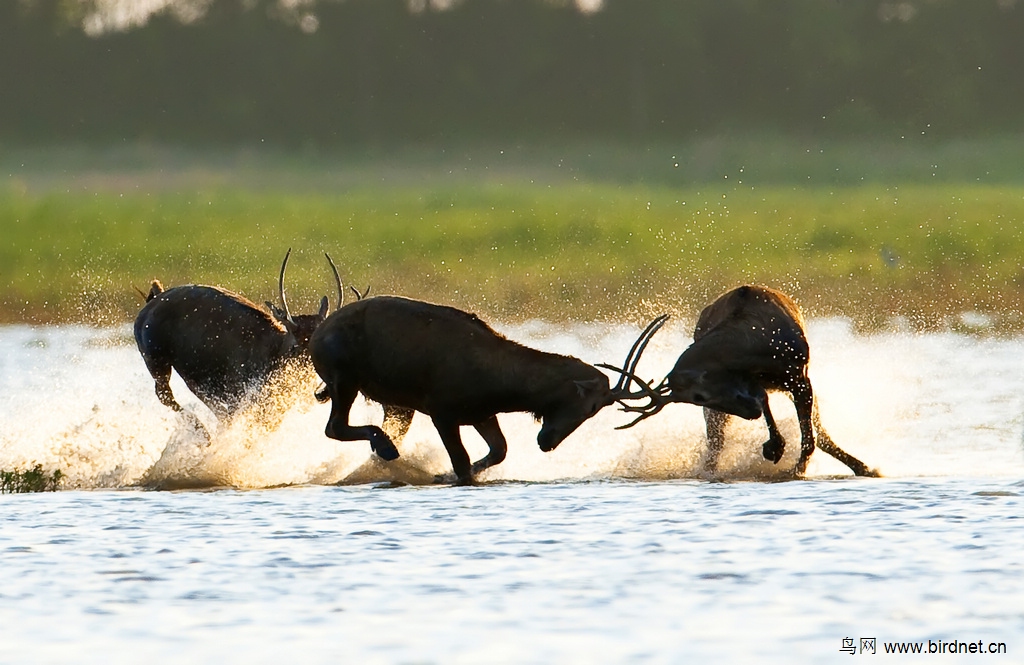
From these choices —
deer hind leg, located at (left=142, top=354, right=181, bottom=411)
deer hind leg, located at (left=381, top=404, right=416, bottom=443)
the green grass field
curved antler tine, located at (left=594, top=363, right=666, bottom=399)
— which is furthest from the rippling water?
the green grass field

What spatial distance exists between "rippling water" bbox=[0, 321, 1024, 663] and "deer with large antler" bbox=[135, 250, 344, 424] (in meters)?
0.40

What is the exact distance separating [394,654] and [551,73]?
5656 cm

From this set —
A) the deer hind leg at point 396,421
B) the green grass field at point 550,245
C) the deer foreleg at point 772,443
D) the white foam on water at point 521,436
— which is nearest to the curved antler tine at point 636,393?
the deer foreleg at point 772,443

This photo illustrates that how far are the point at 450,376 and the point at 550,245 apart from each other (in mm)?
19945

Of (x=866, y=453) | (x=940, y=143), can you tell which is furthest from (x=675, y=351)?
(x=940, y=143)

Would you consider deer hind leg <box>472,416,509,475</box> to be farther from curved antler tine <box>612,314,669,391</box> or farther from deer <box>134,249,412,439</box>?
deer <box>134,249,412,439</box>

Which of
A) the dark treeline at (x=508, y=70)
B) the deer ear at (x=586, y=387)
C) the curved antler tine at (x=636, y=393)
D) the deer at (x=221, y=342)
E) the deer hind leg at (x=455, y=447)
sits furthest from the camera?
the dark treeline at (x=508, y=70)

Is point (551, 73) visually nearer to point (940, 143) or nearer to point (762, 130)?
point (762, 130)

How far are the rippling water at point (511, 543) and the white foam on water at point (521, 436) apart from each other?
0.11ft

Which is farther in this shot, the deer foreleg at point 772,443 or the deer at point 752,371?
the deer foreleg at point 772,443

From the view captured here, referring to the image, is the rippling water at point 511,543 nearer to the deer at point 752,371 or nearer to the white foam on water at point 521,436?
the white foam on water at point 521,436

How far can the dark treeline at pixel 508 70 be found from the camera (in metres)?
58.9

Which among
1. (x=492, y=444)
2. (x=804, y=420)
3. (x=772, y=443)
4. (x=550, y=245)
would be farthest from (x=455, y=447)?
(x=550, y=245)

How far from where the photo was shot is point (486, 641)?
928 centimetres
